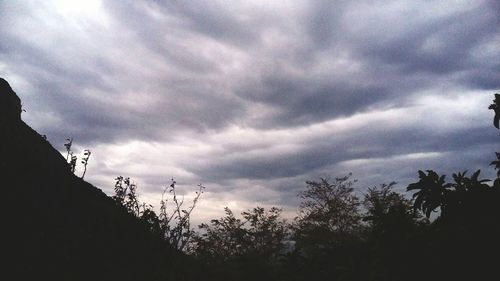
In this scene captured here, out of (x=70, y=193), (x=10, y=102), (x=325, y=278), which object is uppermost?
(x=10, y=102)

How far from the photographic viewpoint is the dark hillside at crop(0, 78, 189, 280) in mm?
8891

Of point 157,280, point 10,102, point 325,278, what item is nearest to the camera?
point 325,278

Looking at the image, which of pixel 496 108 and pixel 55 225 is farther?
pixel 55 225

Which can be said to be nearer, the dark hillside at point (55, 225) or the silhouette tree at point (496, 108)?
the silhouette tree at point (496, 108)

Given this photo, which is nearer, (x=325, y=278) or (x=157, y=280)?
(x=325, y=278)

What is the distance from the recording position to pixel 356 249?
3568 millimetres

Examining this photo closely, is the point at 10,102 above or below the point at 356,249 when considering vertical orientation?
above

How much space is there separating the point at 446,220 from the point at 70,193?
41.0ft

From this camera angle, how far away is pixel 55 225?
10.2 metres

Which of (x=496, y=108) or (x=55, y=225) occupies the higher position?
(x=496, y=108)

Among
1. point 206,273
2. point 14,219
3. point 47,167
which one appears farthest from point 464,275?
point 47,167

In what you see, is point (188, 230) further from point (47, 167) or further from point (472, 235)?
point (472, 235)

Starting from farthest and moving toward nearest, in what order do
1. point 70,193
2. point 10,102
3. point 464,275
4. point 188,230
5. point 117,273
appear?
point 188,230, point 10,102, point 70,193, point 117,273, point 464,275

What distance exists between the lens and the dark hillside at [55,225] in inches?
350
